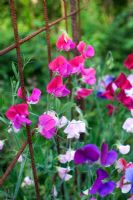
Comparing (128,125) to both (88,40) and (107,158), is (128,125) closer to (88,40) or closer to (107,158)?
(107,158)

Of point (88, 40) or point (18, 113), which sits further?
point (88, 40)

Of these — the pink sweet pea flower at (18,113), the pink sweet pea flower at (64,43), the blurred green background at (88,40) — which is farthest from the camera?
the blurred green background at (88,40)

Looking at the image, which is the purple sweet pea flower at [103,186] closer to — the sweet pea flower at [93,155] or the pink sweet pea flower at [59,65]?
the sweet pea flower at [93,155]

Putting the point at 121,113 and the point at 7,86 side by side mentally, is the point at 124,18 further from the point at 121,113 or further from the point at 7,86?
the point at 121,113

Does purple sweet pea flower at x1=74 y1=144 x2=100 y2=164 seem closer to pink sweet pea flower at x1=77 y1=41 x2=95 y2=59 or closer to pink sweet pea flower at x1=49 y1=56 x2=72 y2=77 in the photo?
pink sweet pea flower at x1=49 y1=56 x2=72 y2=77

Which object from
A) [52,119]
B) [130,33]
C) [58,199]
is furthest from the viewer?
[130,33]

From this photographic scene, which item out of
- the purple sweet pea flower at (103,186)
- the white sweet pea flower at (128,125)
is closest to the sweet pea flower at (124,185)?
the purple sweet pea flower at (103,186)

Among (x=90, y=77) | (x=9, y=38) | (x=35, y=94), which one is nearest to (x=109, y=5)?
(x=9, y=38)

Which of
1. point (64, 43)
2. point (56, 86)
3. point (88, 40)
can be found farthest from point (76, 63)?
point (88, 40)

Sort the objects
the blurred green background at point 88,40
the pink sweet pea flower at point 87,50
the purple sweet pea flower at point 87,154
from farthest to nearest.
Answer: the blurred green background at point 88,40
the pink sweet pea flower at point 87,50
the purple sweet pea flower at point 87,154
